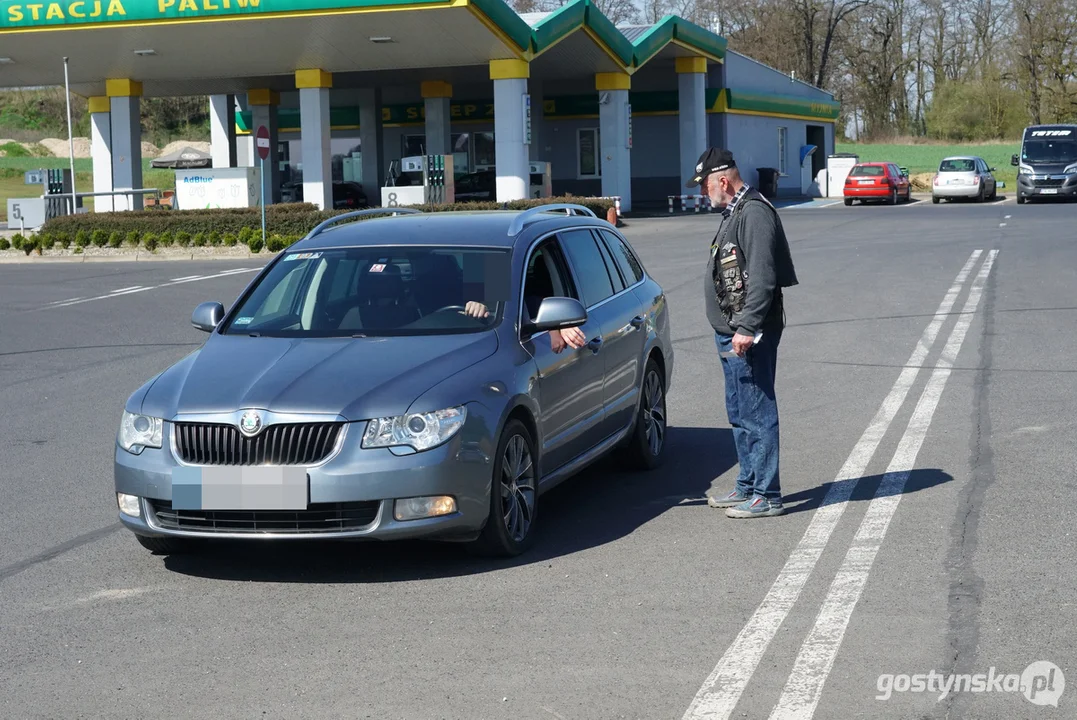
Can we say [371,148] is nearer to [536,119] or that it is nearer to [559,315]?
[536,119]

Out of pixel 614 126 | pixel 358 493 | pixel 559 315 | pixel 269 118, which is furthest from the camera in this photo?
pixel 269 118

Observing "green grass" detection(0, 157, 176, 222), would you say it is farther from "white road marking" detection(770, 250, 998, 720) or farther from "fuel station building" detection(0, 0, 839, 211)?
"white road marking" detection(770, 250, 998, 720)

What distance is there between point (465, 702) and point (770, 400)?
312 centimetres

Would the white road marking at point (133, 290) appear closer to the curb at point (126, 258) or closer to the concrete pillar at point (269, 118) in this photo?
the curb at point (126, 258)

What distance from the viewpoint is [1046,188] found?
47.1 metres

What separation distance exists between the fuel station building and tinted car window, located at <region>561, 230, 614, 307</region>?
88.4ft

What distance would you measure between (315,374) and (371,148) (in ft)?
173

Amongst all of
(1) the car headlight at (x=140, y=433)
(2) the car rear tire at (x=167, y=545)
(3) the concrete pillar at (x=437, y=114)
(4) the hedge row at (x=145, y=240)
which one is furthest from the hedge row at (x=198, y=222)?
(1) the car headlight at (x=140, y=433)

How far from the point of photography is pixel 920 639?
200 inches

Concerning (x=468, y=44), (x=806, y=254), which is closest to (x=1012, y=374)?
(x=806, y=254)

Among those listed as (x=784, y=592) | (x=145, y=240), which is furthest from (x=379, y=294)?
(x=145, y=240)

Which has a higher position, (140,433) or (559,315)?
(559,315)

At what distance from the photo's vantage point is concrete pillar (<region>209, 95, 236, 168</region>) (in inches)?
2247

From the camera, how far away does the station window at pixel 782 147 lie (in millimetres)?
61766
